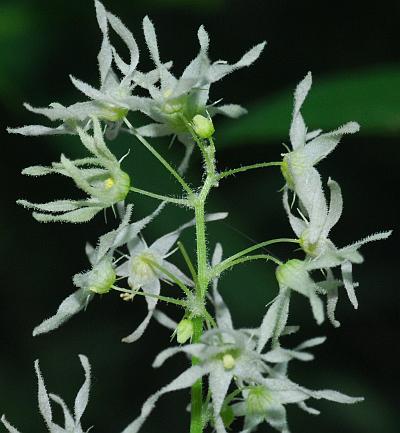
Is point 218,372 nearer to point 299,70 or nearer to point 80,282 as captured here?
point 80,282

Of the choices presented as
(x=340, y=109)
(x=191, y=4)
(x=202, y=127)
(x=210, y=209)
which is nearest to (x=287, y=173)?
(x=202, y=127)

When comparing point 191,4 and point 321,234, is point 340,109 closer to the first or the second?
point 321,234

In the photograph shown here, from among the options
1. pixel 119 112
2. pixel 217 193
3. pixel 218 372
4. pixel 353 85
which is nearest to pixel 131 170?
pixel 217 193

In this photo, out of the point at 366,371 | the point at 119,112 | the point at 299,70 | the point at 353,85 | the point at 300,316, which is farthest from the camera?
the point at 299,70

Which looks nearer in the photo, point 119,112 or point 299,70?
point 119,112

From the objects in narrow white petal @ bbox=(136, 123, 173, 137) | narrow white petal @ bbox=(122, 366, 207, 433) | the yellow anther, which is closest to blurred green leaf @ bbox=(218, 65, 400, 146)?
narrow white petal @ bbox=(136, 123, 173, 137)

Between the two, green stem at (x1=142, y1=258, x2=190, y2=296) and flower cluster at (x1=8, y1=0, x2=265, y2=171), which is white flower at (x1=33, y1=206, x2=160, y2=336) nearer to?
green stem at (x1=142, y1=258, x2=190, y2=296)

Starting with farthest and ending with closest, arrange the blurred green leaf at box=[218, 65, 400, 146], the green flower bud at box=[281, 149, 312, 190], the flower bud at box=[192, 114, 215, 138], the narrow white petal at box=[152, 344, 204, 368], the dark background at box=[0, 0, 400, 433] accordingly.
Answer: the dark background at box=[0, 0, 400, 433]
the blurred green leaf at box=[218, 65, 400, 146]
the green flower bud at box=[281, 149, 312, 190]
the flower bud at box=[192, 114, 215, 138]
the narrow white petal at box=[152, 344, 204, 368]
